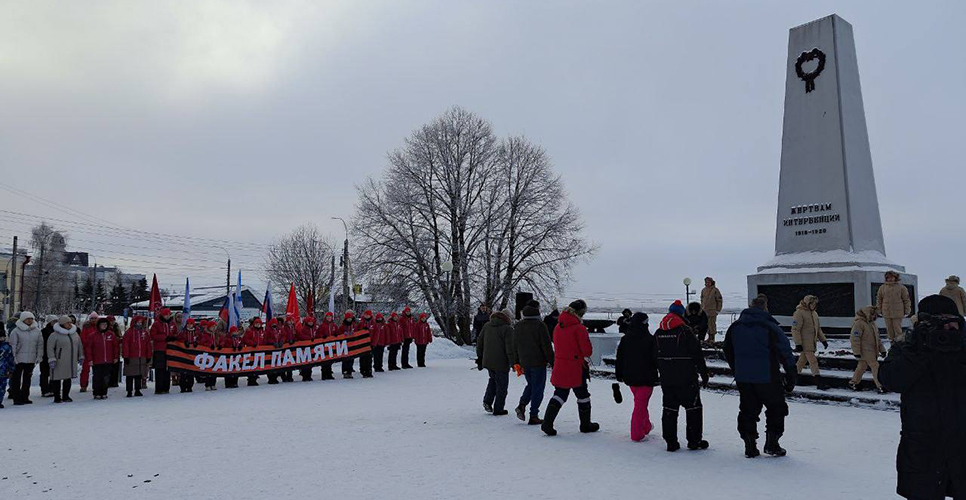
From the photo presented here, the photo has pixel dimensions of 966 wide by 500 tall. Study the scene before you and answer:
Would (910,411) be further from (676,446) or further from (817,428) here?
(817,428)

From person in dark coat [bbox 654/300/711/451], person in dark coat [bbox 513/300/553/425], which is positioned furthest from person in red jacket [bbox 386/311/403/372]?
person in dark coat [bbox 654/300/711/451]

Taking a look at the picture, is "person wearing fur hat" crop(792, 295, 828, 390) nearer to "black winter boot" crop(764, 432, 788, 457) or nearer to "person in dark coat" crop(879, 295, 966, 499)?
"black winter boot" crop(764, 432, 788, 457)

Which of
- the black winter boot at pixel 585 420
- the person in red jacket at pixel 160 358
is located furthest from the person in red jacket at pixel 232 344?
the black winter boot at pixel 585 420

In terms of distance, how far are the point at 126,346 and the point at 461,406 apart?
727 cm

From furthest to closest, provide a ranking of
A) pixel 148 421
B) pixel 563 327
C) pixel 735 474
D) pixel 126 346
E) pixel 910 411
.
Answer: pixel 126 346
pixel 148 421
pixel 563 327
pixel 735 474
pixel 910 411

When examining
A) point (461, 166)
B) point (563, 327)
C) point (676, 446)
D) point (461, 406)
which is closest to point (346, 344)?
point (461, 406)

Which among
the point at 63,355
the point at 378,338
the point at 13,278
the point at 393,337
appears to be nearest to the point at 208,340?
the point at 63,355

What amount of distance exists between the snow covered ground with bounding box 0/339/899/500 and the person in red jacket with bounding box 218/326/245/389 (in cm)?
333

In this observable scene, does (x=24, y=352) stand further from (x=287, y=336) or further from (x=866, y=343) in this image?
(x=866, y=343)

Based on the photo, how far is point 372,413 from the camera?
33.4ft

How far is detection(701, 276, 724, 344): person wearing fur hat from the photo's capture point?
1612cm

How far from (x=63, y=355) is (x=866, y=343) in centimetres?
1427

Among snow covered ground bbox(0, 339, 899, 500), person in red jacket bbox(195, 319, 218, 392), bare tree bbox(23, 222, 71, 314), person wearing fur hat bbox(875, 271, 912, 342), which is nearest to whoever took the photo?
snow covered ground bbox(0, 339, 899, 500)

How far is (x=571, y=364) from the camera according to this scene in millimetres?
7973
